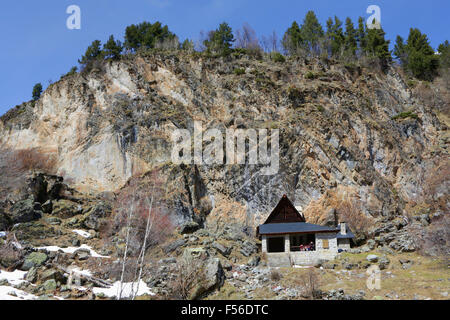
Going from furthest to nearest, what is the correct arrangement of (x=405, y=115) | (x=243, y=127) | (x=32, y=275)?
1. (x=405, y=115)
2. (x=243, y=127)
3. (x=32, y=275)

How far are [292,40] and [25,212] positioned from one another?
52.5 m

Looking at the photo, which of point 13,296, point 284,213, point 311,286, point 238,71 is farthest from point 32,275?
point 238,71

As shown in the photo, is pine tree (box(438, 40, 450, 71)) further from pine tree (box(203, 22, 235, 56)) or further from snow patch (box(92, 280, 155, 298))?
snow patch (box(92, 280, 155, 298))

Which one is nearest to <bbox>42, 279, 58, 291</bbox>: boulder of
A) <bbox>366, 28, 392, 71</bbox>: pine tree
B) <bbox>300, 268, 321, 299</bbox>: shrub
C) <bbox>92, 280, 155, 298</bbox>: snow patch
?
<bbox>92, 280, 155, 298</bbox>: snow patch

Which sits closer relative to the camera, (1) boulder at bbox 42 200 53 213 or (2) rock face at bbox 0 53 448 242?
(1) boulder at bbox 42 200 53 213

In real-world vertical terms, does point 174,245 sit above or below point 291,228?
below

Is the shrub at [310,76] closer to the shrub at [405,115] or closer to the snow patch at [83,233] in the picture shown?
the shrub at [405,115]

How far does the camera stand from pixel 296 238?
1506 inches

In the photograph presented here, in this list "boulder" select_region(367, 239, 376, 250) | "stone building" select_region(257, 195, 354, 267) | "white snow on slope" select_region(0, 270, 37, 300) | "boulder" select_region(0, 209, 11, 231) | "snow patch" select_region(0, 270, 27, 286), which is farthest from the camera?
"boulder" select_region(367, 239, 376, 250)

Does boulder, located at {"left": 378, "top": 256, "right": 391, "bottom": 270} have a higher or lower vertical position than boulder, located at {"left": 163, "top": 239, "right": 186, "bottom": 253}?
lower

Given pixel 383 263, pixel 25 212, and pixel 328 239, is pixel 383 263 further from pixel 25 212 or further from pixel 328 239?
pixel 25 212

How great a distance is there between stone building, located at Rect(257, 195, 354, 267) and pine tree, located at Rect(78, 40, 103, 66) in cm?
3735

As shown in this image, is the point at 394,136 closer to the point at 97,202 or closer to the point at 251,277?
the point at 251,277

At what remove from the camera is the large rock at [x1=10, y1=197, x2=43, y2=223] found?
3341 centimetres
